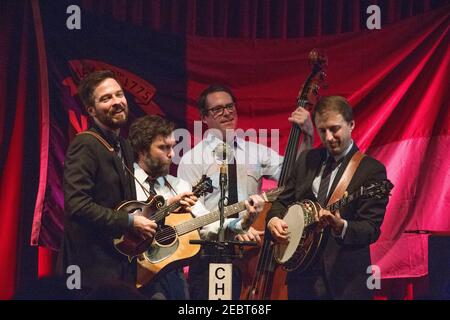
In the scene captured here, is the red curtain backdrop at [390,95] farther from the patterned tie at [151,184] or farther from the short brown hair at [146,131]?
the patterned tie at [151,184]

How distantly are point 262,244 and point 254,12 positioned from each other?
165 centimetres

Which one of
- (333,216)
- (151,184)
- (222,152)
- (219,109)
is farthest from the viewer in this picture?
(219,109)

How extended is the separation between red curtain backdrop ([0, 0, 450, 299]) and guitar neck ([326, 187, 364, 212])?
561mm

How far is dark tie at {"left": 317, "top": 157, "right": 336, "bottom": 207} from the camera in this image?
5.19 m

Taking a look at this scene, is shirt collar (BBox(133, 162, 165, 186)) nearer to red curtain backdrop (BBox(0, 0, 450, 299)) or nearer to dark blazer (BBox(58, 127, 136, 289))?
dark blazer (BBox(58, 127, 136, 289))

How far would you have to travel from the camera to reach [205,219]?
5.12m

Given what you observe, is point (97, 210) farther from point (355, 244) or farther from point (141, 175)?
point (355, 244)

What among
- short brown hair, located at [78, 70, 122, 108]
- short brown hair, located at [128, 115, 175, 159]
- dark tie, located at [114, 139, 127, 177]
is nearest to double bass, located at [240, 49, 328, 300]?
short brown hair, located at [128, 115, 175, 159]

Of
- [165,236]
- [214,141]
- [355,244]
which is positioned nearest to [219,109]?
[214,141]

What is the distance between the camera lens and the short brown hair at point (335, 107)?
17.4 feet

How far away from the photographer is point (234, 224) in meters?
5.22

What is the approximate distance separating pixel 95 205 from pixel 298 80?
1636 millimetres
